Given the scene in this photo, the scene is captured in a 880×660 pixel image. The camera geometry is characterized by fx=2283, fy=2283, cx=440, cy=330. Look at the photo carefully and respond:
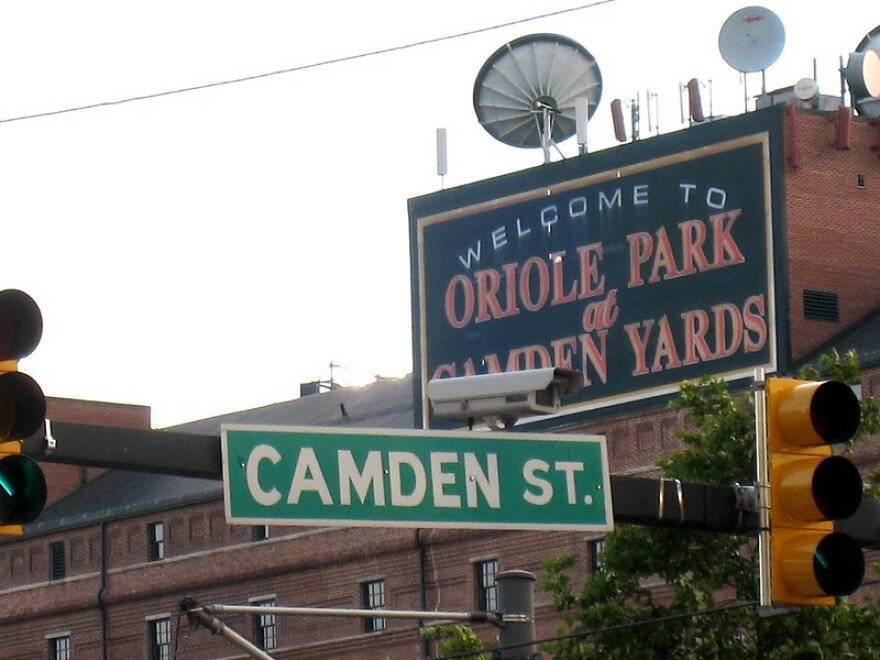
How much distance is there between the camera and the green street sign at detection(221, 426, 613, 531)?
36.9 feet

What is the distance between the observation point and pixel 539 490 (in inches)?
467

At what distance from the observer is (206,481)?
6794cm

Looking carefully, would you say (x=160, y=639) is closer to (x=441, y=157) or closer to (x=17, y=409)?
(x=441, y=157)

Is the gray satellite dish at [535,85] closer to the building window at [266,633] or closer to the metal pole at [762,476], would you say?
the building window at [266,633]

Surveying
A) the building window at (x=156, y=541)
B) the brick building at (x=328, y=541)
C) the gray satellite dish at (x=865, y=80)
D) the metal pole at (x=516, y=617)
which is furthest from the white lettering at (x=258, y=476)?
the building window at (x=156, y=541)

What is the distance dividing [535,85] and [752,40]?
5.33m

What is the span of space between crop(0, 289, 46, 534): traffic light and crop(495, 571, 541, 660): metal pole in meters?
4.15

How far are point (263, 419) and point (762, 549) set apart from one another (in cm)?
5929

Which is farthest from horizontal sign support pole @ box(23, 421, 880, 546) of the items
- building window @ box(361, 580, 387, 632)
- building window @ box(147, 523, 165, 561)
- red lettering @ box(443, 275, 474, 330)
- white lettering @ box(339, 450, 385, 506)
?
building window @ box(147, 523, 165, 561)

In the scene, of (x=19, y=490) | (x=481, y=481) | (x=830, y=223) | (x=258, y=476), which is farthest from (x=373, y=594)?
(x=19, y=490)

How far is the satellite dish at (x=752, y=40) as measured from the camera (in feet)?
168

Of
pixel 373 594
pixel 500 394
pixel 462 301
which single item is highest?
pixel 462 301

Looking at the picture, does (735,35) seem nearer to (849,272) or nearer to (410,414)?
(849,272)

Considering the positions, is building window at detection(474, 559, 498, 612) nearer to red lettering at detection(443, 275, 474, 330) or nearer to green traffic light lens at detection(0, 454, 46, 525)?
red lettering at detection(443, 275, 474, 330)
